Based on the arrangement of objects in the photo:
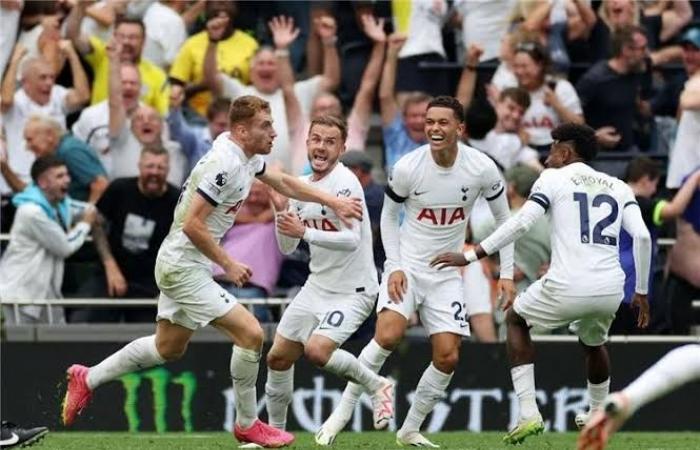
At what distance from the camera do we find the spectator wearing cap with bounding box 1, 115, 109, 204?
16656 millimetres

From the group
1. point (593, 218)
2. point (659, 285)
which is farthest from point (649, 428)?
point (593, 218)

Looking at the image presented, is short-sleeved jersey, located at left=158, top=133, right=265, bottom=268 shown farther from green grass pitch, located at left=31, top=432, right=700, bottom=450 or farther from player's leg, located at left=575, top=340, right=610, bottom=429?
player's leg, located at left=575, top=340, right=610, bottom=429

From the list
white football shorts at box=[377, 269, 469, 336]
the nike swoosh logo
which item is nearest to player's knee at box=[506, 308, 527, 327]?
white football shorts at box=[377, 269, 469, 336]

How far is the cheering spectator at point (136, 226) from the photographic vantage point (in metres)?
16.3

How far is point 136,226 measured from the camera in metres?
16.4

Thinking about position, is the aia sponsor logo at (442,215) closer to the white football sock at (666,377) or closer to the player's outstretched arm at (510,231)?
the player's outstretched arm at (510,231)

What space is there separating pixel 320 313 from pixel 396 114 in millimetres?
5010

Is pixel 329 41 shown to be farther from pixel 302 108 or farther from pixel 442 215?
pixel 442 215

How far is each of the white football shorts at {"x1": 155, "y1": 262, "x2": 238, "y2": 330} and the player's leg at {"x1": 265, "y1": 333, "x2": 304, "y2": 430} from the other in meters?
1.05

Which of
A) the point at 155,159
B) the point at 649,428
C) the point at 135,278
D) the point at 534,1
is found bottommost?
the point at 649,428

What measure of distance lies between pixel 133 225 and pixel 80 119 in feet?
4.96

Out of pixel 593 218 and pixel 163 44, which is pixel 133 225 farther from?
pixel 593 218

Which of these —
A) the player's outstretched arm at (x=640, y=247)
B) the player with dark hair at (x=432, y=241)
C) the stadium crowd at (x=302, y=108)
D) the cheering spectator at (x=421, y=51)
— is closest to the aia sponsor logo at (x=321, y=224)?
the player with dark hair at (x=432, y=241)

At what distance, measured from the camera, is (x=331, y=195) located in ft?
40.7
